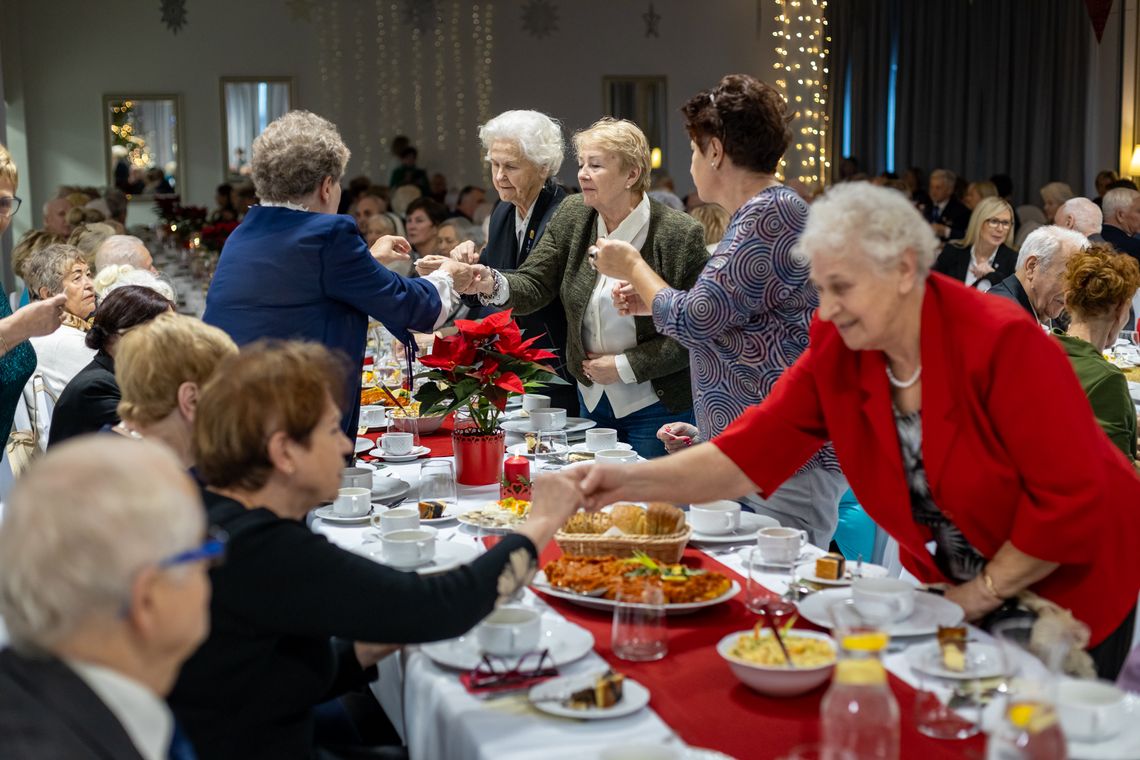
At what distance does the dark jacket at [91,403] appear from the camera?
3.11 metres

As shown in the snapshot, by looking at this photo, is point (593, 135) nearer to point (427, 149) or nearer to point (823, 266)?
point (823, 266)

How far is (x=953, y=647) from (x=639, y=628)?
0.46 m

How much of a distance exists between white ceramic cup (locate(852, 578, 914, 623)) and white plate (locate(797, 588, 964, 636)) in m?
0.02

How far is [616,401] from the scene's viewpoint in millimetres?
3688

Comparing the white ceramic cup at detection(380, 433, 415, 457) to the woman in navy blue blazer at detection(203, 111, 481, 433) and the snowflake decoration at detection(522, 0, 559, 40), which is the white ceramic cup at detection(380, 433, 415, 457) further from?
the snowflake decoration at detection(522, 0, 559, 40)

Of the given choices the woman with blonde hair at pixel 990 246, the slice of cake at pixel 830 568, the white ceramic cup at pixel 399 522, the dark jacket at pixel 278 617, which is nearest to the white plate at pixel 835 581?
the slice of cake at pixel 830 568

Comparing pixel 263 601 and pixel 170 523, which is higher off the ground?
pixel 170 523

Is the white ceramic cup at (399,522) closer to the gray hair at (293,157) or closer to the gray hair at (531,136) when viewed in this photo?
the gray hair at (293,157)

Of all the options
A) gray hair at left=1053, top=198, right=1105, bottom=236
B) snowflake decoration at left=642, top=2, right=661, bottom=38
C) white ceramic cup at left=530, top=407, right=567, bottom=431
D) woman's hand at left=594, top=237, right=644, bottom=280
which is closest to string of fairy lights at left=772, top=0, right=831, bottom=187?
snowflake decoration at left=642, top=2, right=661, bottom=38

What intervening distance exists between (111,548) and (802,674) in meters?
0.97

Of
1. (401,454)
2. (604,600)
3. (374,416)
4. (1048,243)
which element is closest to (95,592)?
(604,600)

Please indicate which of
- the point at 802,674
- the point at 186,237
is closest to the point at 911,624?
the point at 802,674

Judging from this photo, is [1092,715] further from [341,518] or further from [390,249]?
[390,249]

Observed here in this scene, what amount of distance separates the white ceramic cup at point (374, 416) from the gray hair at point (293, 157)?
88 cm
